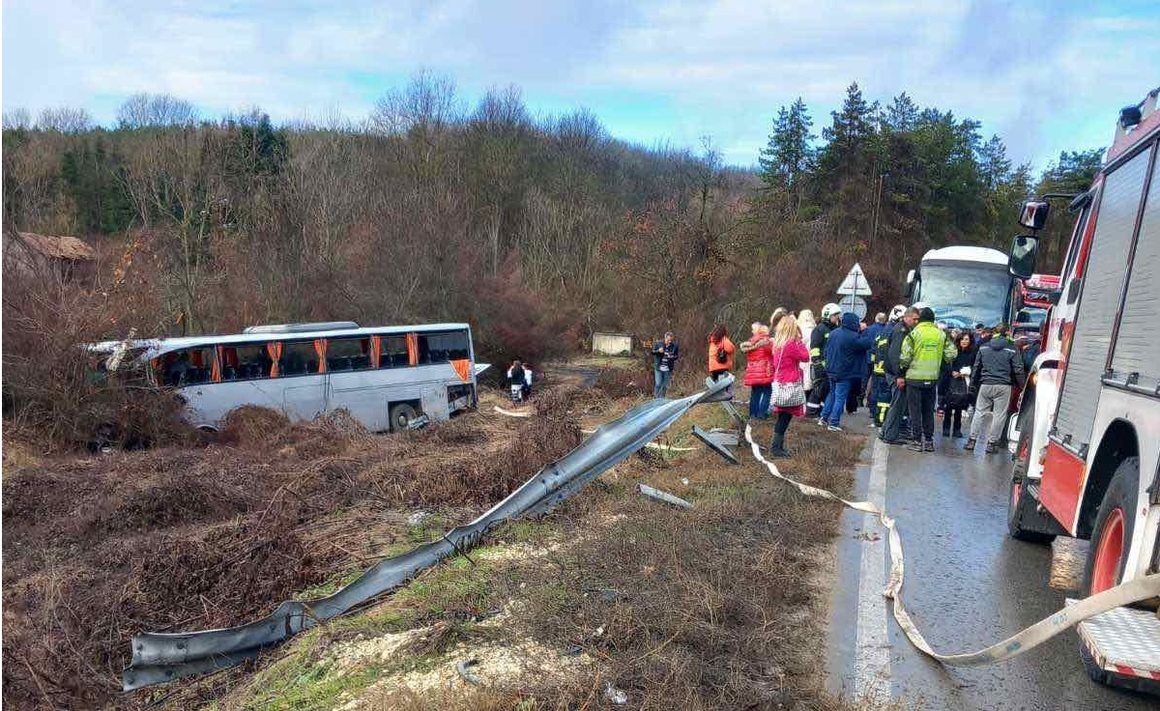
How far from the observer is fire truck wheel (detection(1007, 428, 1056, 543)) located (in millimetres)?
6695

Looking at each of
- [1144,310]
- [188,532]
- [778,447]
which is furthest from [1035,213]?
[188,532]

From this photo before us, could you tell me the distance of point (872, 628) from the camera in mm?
4852

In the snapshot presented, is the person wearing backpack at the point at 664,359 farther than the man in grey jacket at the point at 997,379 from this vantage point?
Yes

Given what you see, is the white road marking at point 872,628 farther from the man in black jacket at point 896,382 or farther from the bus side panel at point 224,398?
the bus side panel at point 224,398

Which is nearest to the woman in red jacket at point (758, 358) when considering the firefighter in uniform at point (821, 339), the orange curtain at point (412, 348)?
the firefighter in uniform at point (821, 339)

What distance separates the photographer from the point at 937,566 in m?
6.13

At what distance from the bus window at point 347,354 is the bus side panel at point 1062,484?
16908mm

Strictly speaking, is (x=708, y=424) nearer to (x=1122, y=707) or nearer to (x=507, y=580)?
(x=507, y=580)

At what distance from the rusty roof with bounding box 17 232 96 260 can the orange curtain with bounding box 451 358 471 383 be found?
925 centimetres

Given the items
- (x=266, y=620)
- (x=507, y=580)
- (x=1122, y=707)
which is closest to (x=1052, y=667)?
(x=1122, y=707)

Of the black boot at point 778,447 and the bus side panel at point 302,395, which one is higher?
the black boot at point 778,447

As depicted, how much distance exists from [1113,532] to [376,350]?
18.8 metres

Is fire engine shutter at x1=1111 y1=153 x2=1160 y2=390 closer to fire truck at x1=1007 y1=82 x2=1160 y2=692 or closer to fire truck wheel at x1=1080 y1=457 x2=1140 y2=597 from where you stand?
fire truck at x1=1007 y1=82 x2=1160 y2=692

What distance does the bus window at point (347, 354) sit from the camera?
20.1 metres
